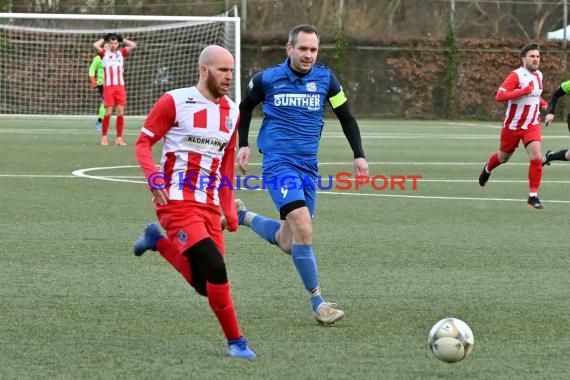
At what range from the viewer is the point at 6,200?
13.8 m

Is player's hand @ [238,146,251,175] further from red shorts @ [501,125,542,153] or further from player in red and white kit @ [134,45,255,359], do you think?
red shorts @ [501,125,542,153]

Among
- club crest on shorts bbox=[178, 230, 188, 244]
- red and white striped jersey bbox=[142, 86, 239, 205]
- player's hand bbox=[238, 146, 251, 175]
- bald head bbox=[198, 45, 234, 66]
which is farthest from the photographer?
player's hand bbox=[238, 146, 251, 175]

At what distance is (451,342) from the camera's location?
604cm

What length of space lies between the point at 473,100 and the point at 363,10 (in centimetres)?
942

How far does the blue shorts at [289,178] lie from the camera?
7.83m

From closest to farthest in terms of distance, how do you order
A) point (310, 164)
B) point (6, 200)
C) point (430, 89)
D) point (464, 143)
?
point (310, 164) → point (6, 200) → point (464, 143) → point (430, 89)

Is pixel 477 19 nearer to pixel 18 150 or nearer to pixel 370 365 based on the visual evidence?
pixel 18 150

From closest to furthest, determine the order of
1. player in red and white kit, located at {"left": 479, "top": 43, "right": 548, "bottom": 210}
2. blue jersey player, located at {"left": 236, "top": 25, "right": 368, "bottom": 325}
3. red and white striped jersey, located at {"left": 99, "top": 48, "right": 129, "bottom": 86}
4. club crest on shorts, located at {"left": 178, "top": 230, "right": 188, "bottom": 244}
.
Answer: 1. club crest on shorts, located at {"left": 178, "top": 230, "right": 188, "bottom": 244}
2. blue jersey player, located at {"left": 236, "top": 25, "right": 368, "bottom": 325}
3. player in red and white kit, located at {"left": 479, "top": 43, "right": 548, "bottom": 210}
4. red and white striped jersey, located at {"left": 99, "top": 48, "right": 129, "bottom": 86}

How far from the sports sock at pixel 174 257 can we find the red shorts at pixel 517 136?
8.70 metres

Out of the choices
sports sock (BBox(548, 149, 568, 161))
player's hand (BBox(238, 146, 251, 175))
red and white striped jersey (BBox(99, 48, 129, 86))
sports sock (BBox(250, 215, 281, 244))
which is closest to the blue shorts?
player's hand (BBox(238, 146, 251, 175))

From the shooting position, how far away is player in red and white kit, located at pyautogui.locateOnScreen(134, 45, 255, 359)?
648 cm

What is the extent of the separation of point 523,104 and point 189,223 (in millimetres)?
9405

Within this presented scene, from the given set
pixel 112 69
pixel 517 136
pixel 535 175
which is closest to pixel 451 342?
pixel 535 175

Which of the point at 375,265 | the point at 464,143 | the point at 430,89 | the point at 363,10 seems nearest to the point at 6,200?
the point at 375,265
